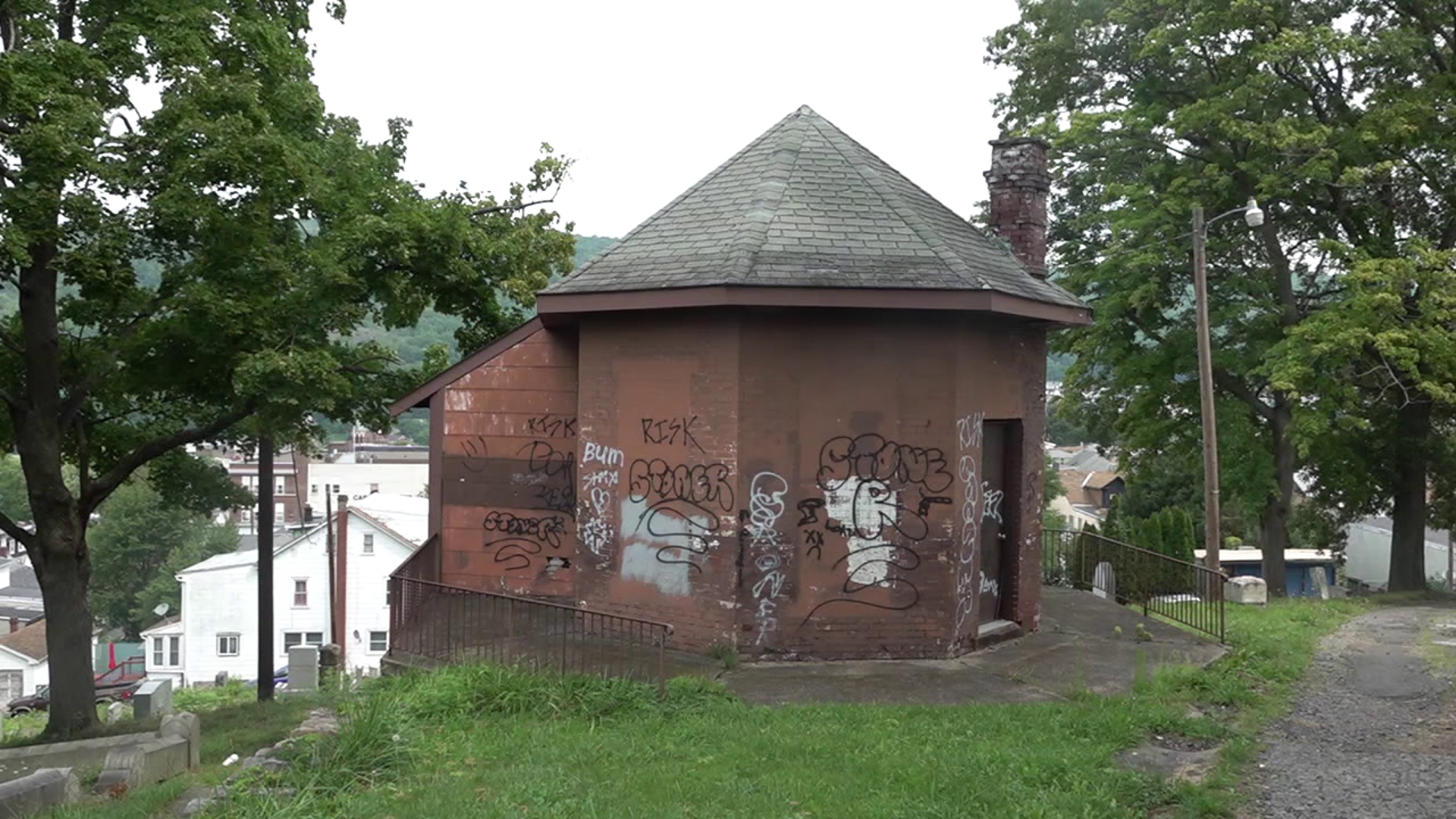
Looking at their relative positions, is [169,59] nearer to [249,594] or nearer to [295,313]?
[295,313]

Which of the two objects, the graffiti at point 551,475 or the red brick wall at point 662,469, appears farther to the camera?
the graffiti at point 551,475

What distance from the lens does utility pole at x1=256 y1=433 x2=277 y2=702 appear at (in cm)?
1753

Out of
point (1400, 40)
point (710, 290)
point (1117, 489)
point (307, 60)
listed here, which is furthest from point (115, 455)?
point (1117, 489)

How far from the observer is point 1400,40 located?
19.7m

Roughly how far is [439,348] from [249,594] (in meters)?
32.1

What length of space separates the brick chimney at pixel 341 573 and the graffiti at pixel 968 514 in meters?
27.5

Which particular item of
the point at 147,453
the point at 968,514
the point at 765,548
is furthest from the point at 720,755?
the point at 147,453

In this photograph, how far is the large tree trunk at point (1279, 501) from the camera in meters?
23.6

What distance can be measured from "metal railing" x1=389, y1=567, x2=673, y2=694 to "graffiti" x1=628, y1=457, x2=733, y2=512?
1.27 meters

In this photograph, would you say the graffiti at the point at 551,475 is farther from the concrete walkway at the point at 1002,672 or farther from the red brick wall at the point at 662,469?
the concrete walkway at the point at 1002,672

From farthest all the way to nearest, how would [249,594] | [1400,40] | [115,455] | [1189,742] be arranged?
1. [249,594]
2. [1400,40]
3. [115,455]
4. [1189,742]

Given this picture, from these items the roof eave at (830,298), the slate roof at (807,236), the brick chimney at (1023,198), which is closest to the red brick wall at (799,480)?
the roof eave at (830,298)

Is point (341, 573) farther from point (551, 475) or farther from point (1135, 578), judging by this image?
point (1135, 578)

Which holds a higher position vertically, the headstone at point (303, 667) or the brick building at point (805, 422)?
the brick building at point (805, 422)
